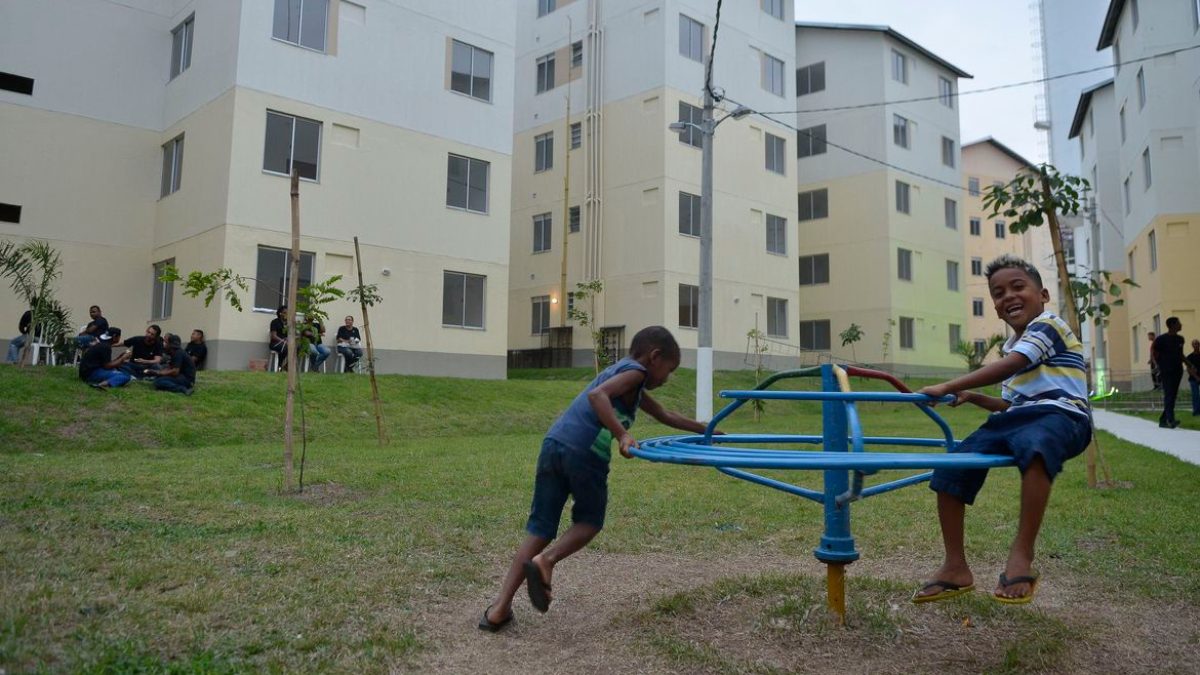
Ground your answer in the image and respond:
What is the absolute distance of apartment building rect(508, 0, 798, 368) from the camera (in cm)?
2997

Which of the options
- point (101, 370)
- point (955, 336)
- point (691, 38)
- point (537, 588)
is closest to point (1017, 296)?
point (537, 588)

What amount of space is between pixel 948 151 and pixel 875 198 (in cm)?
676

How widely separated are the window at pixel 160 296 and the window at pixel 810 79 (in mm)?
27930

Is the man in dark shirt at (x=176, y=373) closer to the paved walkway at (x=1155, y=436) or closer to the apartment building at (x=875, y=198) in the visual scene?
the paved walkway at (x=1155, y=436)

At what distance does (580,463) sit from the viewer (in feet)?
14.2

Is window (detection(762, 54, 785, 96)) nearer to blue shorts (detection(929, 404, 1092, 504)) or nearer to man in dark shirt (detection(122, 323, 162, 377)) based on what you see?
man in dark shirt (detection(122, 323, 162, 377))

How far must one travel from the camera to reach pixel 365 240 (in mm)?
22281

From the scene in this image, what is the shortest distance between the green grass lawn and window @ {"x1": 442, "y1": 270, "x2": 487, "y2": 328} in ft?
33.7

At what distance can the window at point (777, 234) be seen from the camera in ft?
108

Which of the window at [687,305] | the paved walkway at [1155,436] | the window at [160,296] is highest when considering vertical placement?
the window at [687,305]

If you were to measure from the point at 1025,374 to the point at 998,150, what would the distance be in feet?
192

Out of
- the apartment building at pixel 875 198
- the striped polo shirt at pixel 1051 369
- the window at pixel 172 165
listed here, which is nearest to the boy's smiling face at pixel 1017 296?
the striped polo shirt at pixel 1051 369

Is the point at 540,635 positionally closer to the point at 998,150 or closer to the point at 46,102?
the point at 46,102

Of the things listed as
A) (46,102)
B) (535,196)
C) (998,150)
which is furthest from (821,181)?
(46,102)
